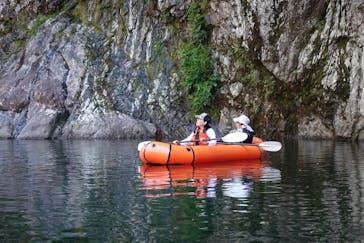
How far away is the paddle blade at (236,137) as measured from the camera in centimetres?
1842

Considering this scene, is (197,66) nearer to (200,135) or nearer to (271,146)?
(271,146)

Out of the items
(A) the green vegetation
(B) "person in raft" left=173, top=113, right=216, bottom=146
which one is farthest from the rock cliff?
(B) "person in raft" left=173, top=113, right=216, bottom=146

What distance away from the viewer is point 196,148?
54.2 feet

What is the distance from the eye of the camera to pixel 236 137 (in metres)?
18.5

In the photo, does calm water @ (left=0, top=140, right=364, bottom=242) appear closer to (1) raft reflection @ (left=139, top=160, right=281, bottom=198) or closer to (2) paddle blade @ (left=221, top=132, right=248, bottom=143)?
(1) raft reflection @ (left=139, top=160, right=281, bottom=198)

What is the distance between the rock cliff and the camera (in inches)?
1091

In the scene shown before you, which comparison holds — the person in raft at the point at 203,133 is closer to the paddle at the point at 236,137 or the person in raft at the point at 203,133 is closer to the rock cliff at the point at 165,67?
the paddle at the point at 236,137

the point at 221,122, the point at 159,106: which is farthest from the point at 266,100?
the point at 159,106

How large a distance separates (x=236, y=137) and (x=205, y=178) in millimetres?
5211

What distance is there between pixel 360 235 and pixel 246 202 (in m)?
2.72

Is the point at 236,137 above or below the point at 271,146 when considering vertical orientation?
above

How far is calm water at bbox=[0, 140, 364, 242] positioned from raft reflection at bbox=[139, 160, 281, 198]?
2 cm

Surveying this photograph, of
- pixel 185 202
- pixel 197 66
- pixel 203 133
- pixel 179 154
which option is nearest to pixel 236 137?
pixel 203 133

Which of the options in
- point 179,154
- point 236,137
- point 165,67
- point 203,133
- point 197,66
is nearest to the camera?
point 179,154
